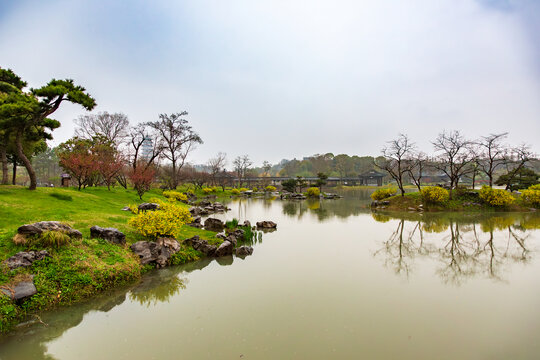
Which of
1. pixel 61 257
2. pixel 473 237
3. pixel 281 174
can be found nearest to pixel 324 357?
pixel 61 257

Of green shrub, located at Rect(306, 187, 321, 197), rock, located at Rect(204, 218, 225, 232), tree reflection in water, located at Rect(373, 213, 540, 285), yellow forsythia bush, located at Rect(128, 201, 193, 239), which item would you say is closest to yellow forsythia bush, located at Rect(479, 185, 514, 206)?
tree reflection in water, located at Rect(373, 213, 540, 285)

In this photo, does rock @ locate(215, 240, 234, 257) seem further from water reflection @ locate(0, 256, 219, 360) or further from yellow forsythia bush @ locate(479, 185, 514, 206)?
yellow forsythia bush @ locate(479, 185, 514, 206)

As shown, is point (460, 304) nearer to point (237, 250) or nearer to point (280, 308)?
point (280, 308)

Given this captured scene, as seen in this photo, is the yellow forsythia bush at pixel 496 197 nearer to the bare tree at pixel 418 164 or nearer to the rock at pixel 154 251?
the bare tree at pixel 418 164

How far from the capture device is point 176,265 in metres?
7.49

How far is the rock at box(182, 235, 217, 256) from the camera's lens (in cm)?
830

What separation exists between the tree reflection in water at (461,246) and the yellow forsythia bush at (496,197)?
441cm

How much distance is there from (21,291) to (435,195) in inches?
917

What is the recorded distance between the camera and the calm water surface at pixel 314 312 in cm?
371

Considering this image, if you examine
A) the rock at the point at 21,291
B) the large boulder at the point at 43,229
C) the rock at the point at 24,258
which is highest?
the large boulder at the point at 43,229

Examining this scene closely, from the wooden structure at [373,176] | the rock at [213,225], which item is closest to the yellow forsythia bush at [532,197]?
the rock at [213,225]

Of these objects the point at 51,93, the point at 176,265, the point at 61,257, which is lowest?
the point at 176,265

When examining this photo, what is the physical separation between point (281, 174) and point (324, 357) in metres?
87.4

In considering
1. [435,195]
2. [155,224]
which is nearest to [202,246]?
[155,224]
